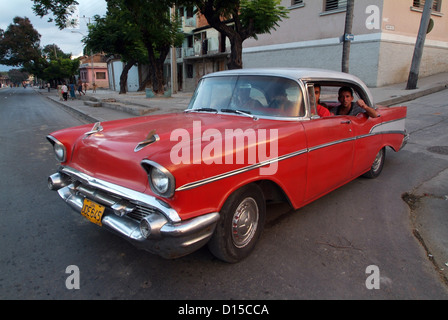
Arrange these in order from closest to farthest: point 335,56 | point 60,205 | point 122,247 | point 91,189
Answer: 1. point 91,189
2. point 122,247
3. point 60,205
4. point 335,56

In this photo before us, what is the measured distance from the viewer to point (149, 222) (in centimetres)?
206

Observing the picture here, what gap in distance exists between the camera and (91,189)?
2.65m

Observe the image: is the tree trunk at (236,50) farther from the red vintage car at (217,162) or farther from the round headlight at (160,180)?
the round headlight at (160,180)

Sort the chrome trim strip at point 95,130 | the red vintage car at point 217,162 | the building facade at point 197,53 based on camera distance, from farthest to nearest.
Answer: the building facade at point 197,53 < the chrome trim strip at point 95,130 < the red vintage car at point 217,162

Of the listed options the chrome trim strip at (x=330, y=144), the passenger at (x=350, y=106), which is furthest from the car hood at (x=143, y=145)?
the passenger at (x=350, y=106)

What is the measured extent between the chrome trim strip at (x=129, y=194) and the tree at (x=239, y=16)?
9703 mm

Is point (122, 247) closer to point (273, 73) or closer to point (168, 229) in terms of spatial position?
point (168, 229)

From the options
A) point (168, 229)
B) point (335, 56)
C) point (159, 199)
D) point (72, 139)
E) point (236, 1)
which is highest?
point (236, 1)

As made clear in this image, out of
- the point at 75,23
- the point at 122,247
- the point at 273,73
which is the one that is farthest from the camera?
the point at 75,23

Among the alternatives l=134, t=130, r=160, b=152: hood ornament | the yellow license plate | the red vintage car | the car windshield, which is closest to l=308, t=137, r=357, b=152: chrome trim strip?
the red vintage car

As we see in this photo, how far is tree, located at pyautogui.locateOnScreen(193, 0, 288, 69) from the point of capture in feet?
35.2

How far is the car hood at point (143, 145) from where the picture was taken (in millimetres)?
2153
